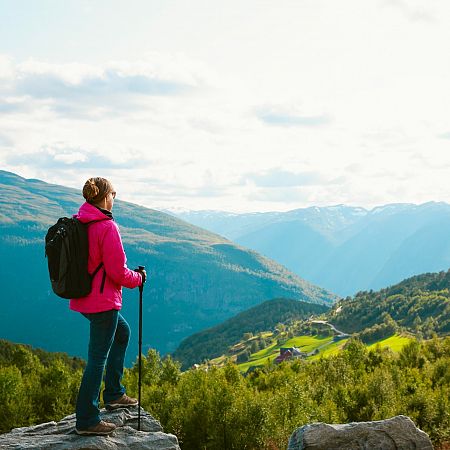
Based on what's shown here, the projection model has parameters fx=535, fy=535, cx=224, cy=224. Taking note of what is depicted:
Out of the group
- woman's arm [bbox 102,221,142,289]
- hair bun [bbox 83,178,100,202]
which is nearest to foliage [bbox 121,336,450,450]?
woman's arm [bbox 102,221,142,289]

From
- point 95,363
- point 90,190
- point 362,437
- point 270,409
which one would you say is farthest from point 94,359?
point 270,409

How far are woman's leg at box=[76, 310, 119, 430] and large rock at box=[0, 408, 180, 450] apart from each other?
50 centimetres

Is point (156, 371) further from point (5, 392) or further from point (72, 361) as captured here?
point (72, 361)

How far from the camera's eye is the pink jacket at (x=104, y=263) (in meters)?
11.2

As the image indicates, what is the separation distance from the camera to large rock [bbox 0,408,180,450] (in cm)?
1185

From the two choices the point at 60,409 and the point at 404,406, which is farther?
the point at 60,409

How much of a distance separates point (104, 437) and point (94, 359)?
75.9 inches

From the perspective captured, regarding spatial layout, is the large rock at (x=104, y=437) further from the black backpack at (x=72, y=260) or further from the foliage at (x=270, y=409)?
the foliage at (x=270, y=409)

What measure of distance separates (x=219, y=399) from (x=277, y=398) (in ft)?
12.2

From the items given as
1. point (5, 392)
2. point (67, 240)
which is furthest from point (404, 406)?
Answer: point (67, 240)

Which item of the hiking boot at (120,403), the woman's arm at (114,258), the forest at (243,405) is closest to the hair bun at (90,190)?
the woman's arm at (114,258)

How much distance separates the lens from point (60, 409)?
35.9 metres

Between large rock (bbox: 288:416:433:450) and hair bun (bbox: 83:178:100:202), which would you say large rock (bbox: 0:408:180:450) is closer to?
large rock (bbox: 288:416:433:450)

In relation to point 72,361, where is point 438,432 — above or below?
above
